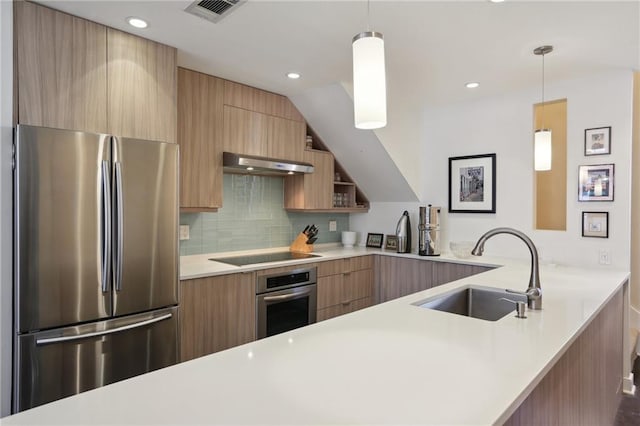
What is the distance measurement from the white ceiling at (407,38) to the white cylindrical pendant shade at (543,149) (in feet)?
1.69

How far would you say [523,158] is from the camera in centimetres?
328

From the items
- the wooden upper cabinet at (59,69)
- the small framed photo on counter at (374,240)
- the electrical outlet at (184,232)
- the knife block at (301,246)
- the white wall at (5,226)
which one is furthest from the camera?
the small framed photo on counter at (374,240)

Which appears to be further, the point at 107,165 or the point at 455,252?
the point at 455,252

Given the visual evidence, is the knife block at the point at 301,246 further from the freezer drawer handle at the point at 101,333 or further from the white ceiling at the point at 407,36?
the freezer drawer handle at the point at 101,333

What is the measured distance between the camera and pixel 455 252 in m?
3.39

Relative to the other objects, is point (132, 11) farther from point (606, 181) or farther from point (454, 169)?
point (606, 181)

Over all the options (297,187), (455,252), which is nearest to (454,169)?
(455,252)

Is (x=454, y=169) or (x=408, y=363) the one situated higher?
(x=454, y=169)

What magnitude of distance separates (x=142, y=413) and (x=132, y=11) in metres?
1.99

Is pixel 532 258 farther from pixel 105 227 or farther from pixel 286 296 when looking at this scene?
pixel 105 227

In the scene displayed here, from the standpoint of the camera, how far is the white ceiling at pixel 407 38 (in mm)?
1900

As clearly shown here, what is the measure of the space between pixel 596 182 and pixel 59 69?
3625 millimetres

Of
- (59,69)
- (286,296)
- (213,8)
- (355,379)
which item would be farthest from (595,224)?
(59,69)

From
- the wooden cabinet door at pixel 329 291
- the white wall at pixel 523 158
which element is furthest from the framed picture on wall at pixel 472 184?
the wooden cabinet door at pixel 329 291
